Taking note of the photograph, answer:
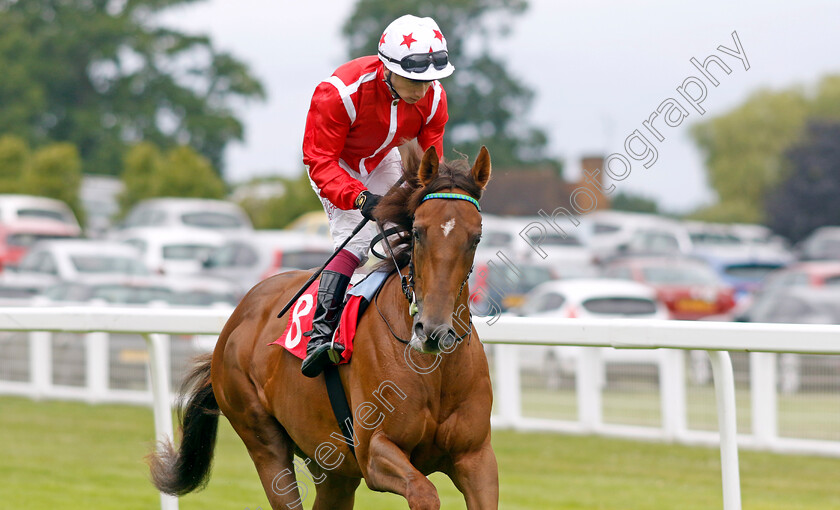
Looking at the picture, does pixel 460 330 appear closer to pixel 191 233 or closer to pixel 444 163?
pixel 444 163

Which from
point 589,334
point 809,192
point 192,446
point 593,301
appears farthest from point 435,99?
point 809,192

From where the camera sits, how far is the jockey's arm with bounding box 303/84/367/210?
173 inches

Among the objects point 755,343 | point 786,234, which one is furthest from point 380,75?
point 786,234

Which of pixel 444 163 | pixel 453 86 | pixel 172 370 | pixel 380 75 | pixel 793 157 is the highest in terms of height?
pixel 453 86

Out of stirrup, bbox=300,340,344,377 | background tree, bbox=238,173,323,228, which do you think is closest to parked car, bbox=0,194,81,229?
background tree, bbox=238,173,323,228

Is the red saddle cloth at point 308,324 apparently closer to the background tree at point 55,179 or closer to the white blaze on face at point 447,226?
the white blaze on face at point 447,226

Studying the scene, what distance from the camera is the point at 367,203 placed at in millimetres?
4219

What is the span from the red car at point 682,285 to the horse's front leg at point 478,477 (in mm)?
13661

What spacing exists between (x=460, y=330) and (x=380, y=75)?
44.0 inches

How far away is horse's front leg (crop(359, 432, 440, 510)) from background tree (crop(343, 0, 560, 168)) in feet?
159

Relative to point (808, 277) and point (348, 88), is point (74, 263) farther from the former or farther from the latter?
point (348, 88)

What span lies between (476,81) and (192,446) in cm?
5138

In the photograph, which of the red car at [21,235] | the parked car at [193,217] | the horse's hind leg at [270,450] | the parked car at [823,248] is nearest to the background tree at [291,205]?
the parked car at [193,217]

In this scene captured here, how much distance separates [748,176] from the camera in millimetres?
64938
